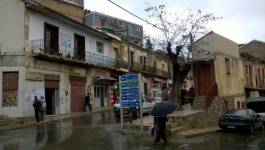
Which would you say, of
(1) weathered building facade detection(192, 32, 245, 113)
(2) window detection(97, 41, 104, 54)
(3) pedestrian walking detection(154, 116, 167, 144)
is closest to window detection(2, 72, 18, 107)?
(1) weathered building facade detection(192, 32, 245, 113)

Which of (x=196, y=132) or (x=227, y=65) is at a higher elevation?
(x=227, y=65)

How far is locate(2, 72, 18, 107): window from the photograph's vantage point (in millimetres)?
30231

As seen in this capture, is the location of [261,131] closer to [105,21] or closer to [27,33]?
[27,33]

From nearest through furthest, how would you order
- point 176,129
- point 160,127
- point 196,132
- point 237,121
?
point 160,127, point 176,129, point 196,132, point 237,121

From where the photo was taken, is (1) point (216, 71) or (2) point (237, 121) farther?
(1) point (216, 71)

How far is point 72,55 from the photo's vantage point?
36969mm

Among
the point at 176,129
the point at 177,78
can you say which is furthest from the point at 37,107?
the point at 176,129

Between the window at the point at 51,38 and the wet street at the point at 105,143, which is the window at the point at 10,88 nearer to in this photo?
the window at the point at 51,38

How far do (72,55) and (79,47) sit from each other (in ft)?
7.42

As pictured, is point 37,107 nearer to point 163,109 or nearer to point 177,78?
point 177,78

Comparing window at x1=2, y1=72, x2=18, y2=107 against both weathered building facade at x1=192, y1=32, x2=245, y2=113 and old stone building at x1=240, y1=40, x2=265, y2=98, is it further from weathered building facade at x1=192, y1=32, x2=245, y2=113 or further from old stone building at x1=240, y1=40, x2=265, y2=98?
old stone building at x1=240, y1=40, x2=265, y2=98

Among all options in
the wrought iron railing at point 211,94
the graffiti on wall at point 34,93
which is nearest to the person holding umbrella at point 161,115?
the wrought iron railing at point 211,94

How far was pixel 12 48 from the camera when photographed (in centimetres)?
3077

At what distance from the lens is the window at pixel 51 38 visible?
3338 centimetres
